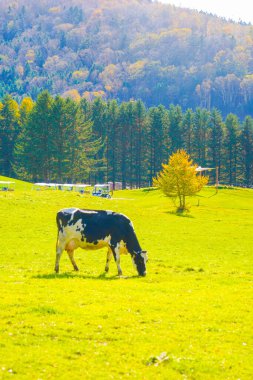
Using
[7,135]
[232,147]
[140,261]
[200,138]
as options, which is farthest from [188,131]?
[140,261]

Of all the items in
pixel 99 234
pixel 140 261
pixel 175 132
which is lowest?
pixel 140 261

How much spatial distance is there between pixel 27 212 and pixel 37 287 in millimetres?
29900

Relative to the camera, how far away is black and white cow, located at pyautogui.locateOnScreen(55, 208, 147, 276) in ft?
72.0

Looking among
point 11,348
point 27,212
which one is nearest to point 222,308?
point 11,348

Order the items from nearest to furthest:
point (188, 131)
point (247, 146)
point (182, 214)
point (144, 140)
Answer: point (182, 214) → point (247, 146) → point (144, 140) → point (188, 131)

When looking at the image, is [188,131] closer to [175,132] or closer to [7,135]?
[175,132]

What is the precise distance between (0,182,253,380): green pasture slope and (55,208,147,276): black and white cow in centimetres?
97

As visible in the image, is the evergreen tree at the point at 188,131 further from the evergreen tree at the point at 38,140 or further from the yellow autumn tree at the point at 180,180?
the yellow autumn tree at the point at 180,180

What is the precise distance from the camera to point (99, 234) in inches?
862

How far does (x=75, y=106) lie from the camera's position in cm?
10938

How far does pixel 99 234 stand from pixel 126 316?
7720 mm

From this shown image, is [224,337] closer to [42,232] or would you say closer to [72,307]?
[72,307]

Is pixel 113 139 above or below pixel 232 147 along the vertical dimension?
above

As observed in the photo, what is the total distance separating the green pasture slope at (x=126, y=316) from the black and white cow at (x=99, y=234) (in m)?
0.97
